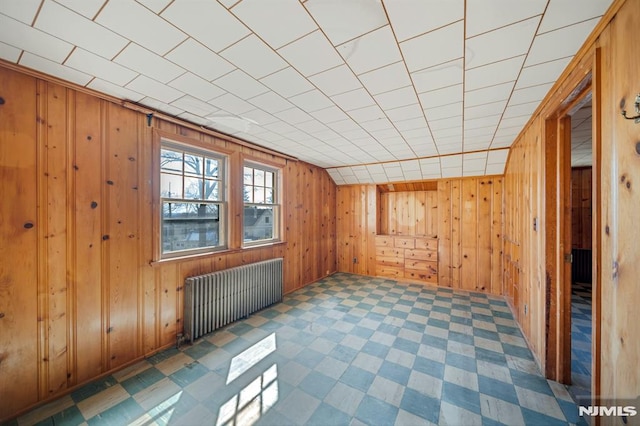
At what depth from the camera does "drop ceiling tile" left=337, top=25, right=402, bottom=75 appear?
4.33 feet

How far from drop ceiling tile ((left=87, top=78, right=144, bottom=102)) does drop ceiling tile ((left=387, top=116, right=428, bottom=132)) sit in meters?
2.42

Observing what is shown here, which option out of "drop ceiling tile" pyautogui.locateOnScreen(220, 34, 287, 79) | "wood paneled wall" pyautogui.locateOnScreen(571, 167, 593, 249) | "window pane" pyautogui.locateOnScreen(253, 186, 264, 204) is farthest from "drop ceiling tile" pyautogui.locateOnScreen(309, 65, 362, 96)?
"wood paneled wall" pyautogui.locateOnScreen(571, 167, 593, 249)

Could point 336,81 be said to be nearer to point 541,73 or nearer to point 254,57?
point 254,57

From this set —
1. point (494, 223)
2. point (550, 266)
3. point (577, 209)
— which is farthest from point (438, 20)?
point (577, 209)

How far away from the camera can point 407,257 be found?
486 cm

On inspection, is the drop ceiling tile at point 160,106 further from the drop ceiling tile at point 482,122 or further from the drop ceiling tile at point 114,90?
the drop ceiling tile at point 482,122

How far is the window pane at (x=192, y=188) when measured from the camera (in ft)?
8.88

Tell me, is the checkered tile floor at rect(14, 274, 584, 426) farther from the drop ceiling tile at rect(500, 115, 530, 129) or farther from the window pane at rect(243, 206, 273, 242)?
the drop ceiling tile at rect(500, 115, 530, 129)

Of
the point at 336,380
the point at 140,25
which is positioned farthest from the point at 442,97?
the point at 336,380

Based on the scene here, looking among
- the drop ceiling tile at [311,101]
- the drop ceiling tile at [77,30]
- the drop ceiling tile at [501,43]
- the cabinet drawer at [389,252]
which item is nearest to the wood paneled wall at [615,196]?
the drop ceiling tile at [501,43]

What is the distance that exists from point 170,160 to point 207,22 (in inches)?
70.3

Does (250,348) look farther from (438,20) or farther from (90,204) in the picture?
(438,20)

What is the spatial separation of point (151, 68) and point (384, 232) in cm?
502

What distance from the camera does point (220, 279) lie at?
9.24 ft
